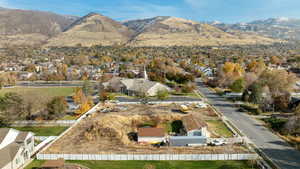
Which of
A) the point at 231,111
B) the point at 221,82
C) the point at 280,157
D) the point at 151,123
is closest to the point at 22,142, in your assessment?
→ the point at 151,123

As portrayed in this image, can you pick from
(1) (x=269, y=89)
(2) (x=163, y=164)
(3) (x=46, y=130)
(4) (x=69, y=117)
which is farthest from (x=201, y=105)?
(3) (x=46, y=130)

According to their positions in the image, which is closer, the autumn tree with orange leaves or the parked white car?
the parked white car

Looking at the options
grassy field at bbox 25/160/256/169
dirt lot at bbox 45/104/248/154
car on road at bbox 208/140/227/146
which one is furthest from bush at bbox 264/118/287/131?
grassy field at bbox 25/160/256/169

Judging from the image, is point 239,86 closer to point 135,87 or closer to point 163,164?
point 135,87

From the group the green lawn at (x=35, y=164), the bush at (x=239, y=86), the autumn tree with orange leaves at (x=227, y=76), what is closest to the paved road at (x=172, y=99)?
the bush at (x=239, y=86)

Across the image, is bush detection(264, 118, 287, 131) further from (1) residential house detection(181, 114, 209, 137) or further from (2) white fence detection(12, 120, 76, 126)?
(2) white fence detection(12, 120, 76, 126)

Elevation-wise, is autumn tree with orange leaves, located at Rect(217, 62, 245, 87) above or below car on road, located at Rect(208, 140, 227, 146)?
above
